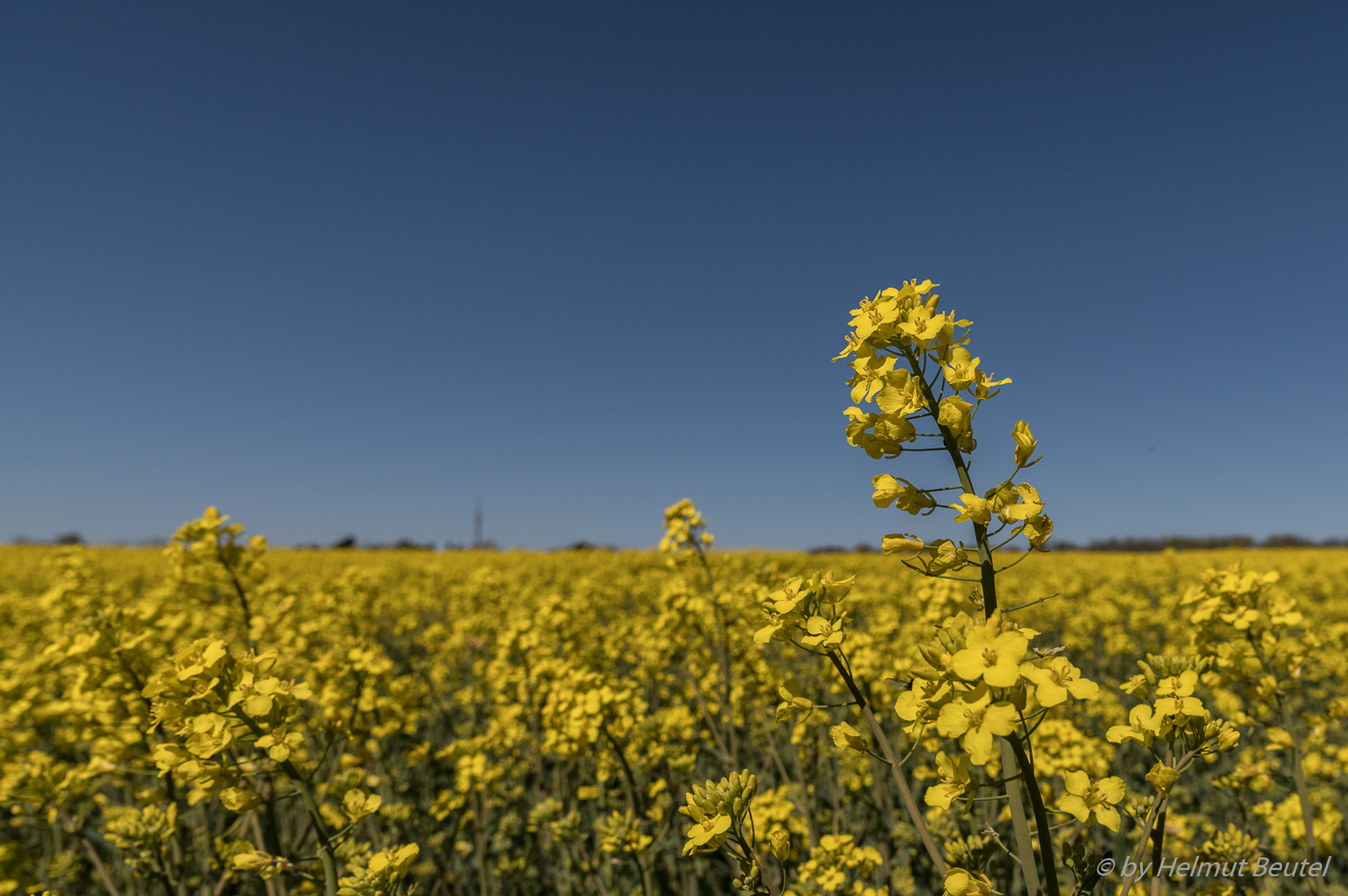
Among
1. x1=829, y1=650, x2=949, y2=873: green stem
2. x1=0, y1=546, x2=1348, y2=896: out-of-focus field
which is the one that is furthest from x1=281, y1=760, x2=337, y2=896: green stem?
x1=829, y1=650, x2=949, y2=873: green stem

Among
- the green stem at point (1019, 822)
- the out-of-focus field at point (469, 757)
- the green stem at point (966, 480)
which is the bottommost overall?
the out-of-focus field at point (469, 757)

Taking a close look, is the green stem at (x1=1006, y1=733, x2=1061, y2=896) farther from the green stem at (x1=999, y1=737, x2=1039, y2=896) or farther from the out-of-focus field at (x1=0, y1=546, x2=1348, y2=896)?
the out-of-focus field at (x1=0, y1=546, x2=1348, y2=896)

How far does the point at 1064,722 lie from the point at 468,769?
446cm

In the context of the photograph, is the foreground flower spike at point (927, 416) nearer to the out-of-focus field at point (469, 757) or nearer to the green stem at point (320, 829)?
the out-of-focus field at point (469, 757)

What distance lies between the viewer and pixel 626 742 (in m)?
5.13

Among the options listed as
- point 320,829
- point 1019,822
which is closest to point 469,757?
point 320,829

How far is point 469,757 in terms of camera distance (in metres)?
4.97

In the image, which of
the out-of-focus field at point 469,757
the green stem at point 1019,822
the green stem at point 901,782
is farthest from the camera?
the out-of-focus field at point 469,757

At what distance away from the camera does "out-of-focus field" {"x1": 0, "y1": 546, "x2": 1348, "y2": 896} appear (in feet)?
7.88

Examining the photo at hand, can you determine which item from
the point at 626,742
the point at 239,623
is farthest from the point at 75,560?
the point at 626,742

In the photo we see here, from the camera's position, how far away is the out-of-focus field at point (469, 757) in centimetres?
240

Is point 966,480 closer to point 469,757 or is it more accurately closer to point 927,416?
point 927,416

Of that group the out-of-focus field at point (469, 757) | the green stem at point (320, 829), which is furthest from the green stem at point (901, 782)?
the green stem at point (320, 829)

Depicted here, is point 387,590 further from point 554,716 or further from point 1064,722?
point 1064,722
